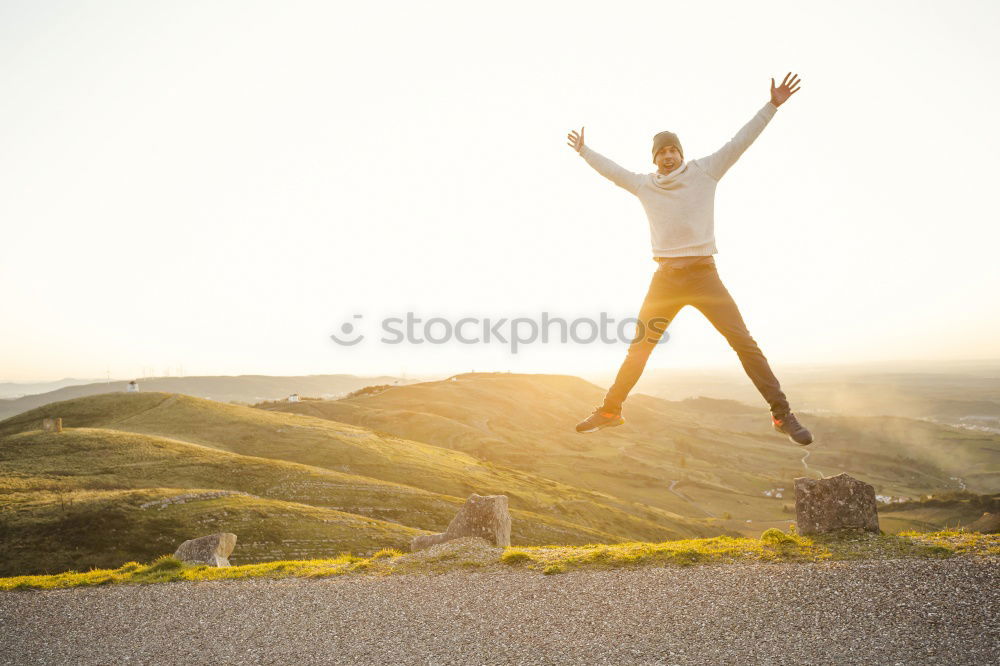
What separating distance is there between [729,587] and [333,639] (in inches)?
255

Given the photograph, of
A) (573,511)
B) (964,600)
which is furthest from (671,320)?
(573,511)

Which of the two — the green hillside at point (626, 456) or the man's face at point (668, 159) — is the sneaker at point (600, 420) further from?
the green hillside at point (626, 456)

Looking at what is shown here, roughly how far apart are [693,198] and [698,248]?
65cm

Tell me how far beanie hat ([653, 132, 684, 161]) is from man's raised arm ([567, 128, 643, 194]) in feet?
1.35

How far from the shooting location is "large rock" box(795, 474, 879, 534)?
512 inches

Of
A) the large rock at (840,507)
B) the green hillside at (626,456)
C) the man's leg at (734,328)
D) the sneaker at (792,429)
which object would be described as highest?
the man's leg at (734,328)

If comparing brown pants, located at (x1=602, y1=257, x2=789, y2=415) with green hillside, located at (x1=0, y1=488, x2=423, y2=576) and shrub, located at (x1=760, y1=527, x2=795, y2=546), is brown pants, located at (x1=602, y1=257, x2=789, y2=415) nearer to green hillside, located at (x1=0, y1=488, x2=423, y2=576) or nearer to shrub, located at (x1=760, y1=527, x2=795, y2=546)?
shrub, located at (x1=760, y1=527, x2=795, y2=546)

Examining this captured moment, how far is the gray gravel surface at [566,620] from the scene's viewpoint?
8.15 metres

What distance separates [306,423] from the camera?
95.9 metres

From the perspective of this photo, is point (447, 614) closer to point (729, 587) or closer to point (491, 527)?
point (729, 587)

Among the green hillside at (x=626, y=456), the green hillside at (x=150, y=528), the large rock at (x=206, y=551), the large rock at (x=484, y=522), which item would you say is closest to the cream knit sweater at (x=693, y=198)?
the large rock at (x=484, y=522)

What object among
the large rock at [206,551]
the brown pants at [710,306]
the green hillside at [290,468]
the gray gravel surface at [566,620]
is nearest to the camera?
the brown pants at [710,306]

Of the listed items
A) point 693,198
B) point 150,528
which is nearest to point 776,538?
point 693,198

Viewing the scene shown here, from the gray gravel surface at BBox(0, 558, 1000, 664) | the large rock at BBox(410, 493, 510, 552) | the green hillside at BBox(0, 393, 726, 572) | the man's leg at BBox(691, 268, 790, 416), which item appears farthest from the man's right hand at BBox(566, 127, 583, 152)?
the green hillside at BBox(0, 393, 726, 572)
